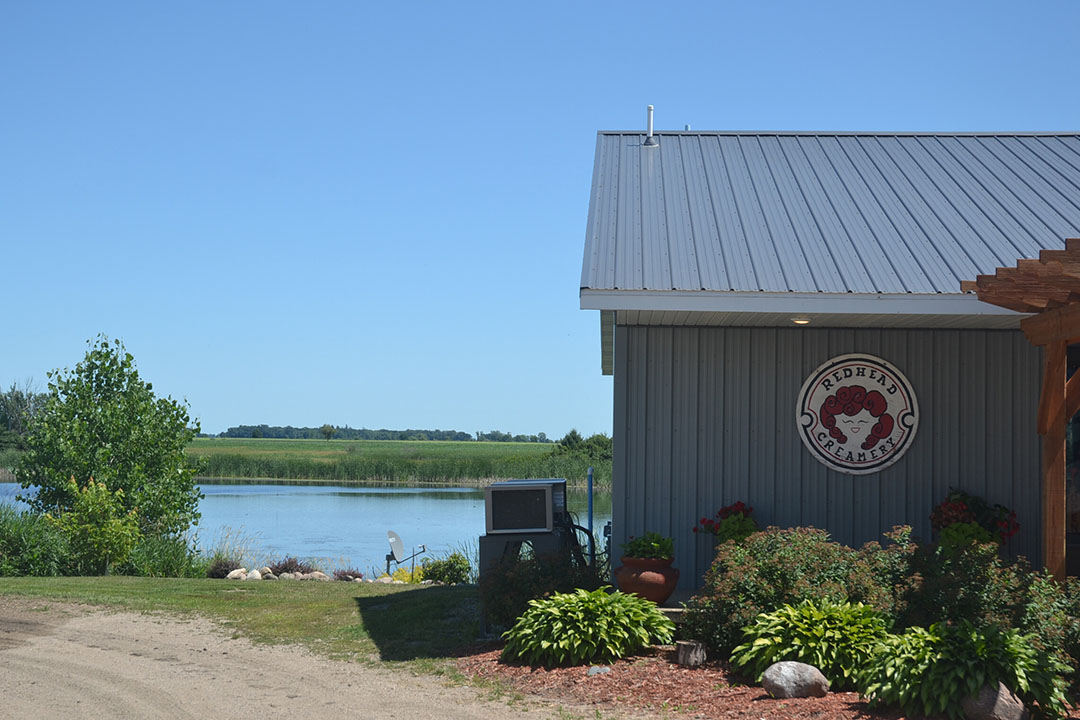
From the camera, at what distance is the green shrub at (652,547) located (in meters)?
7.79

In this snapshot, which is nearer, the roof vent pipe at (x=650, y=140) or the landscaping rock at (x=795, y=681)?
the landscaping rock at (x=795, y=681)

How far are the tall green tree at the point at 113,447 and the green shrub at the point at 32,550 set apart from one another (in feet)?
6.21

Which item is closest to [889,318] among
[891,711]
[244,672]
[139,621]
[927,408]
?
[927,408]

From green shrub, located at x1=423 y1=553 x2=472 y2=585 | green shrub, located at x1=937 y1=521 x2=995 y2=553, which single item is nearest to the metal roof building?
green shrub, located at x1=937 y1=521 x2=995 y2=553

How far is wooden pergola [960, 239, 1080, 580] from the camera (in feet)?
20.4

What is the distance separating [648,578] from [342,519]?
66.8 ft

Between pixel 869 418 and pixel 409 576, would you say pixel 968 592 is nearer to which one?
pixel 869 418

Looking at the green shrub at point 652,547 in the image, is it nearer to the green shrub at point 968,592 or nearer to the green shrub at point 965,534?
the green shrub at point 968,592

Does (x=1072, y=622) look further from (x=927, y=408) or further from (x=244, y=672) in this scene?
(x=244, y=672)

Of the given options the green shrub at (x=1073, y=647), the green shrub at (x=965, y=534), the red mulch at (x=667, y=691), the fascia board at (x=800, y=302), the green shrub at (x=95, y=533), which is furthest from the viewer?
the green shrub at (x=95, y=533)

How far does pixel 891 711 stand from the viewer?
5.28 metres

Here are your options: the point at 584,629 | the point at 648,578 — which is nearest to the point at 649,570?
the point at 648,578

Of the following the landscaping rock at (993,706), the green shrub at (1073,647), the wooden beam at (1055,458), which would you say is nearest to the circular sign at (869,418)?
the wooden beam at (1055,458)

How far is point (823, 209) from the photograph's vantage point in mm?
9875
